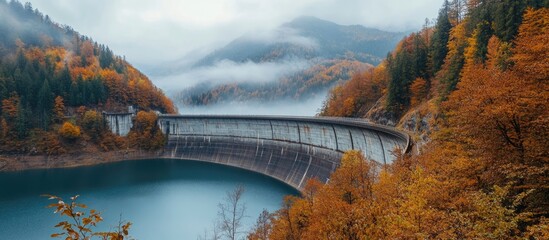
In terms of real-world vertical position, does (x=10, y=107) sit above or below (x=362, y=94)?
below

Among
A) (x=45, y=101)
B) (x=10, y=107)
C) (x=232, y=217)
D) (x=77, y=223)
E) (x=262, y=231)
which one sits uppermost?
(x=45, y=101)

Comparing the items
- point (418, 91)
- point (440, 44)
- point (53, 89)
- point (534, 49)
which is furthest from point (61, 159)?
point (534, 49)

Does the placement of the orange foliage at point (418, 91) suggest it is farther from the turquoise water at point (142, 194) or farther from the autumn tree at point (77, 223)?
the autumn tree at point (77, 223)

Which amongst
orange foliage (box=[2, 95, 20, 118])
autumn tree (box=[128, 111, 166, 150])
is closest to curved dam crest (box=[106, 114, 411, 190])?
autumn tree (box=[128, 111, 166, 150])

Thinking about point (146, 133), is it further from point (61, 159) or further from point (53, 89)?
point (53, 89)

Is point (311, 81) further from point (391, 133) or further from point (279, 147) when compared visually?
point (391, 133)

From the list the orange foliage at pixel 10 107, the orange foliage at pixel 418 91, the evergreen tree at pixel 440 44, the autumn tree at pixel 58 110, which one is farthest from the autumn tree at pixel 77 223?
the orange foliage at pixel 10 107

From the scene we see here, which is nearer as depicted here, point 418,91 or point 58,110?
point 418,91

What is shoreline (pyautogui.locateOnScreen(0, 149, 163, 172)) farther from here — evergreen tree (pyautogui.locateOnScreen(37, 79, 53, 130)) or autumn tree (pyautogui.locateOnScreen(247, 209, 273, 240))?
autumn tree (pyautogui.locateOnScreen(247, 209, 273, 240))
